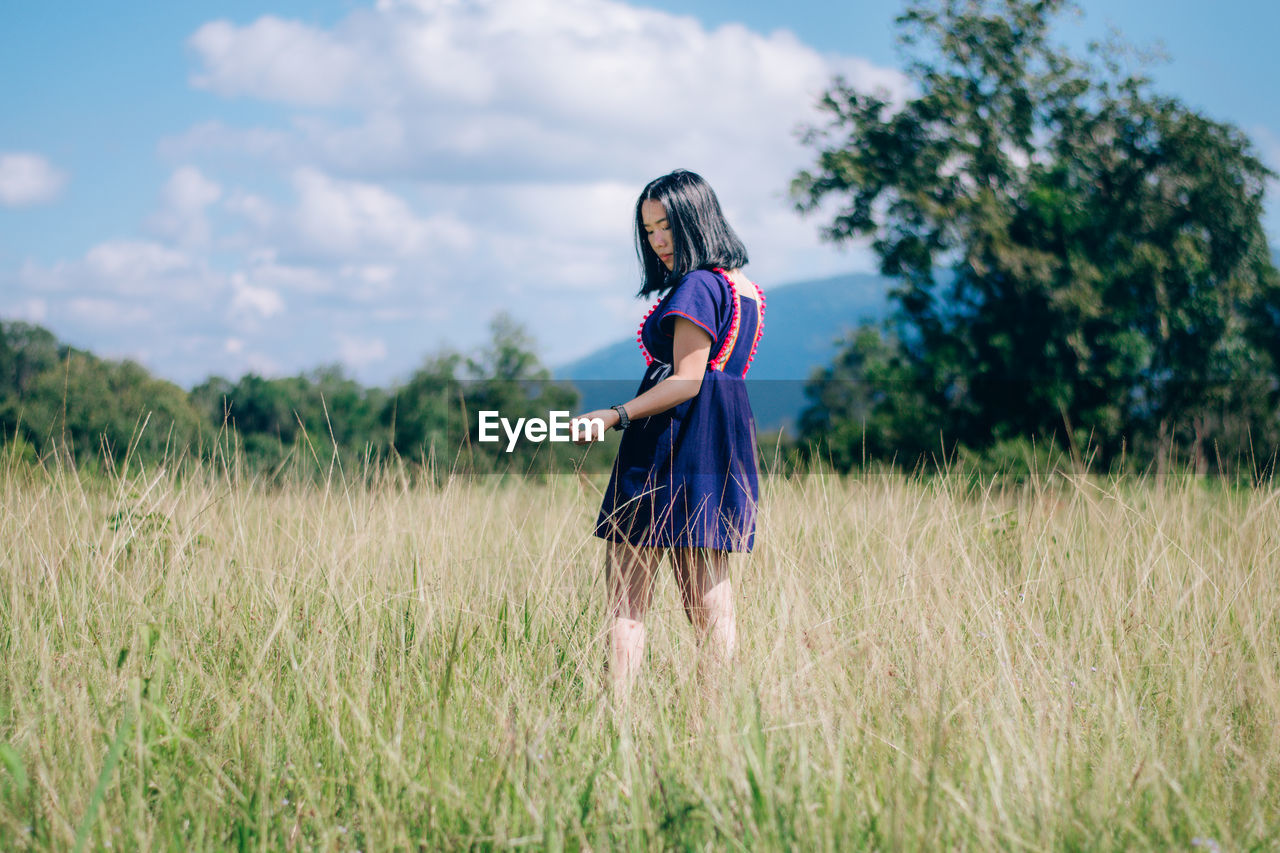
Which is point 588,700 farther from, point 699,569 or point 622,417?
point 622,417

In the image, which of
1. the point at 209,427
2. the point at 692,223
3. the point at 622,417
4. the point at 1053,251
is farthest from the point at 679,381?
the point at 1053,251

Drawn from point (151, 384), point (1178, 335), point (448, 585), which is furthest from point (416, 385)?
point (448, 585)

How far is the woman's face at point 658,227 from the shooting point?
7.45 ft

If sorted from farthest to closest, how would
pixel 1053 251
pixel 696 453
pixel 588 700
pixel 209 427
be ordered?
pixel 1053 251
pixel 209 427
pixel 696 453
pixel 588 700

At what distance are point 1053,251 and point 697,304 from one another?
15.0 meters

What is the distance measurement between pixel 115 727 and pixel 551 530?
→ 196 cm

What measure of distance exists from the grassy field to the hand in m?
0.55

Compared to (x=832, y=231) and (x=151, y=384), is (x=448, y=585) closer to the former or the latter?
(x=151, y=384)

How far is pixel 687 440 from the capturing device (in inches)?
87.3

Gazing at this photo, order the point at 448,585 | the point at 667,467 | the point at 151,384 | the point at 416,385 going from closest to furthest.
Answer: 1. the point at 667,467
2. the point at 448,585
3. the point at 151,384
4. the point at 416,385

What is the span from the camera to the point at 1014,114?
15.9 metres

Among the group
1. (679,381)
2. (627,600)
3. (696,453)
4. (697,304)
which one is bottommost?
(627,600)

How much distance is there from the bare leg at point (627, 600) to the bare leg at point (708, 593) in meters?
0.08

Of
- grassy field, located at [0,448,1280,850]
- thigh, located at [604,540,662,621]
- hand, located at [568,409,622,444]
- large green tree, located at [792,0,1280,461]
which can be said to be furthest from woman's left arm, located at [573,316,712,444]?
large green tree, located at [792,0,1280,461]
